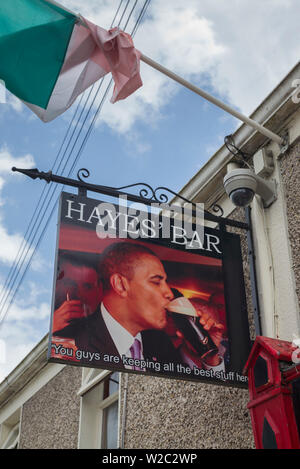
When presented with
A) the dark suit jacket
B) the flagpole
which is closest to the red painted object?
the dark suit jacket

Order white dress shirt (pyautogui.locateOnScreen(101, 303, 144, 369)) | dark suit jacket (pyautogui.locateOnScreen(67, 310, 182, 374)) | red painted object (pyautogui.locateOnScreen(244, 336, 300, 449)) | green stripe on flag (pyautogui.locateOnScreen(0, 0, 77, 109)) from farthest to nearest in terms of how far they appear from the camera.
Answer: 1. green stripe on flag (pyautogui.locateOnScreen(0, 0, 77, 109))
2. white dress shirt (pyautogui.locateOnScreen(101, 303, 144, 369))
3. dark suit jacket (pyautogui.locateOnScreen(67, 310, 182, 374))
4. red painted object (pyautogui.locateOnScreen(244, 336, 300, 449))

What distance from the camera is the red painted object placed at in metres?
3.81

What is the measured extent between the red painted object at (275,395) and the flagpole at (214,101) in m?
2.12

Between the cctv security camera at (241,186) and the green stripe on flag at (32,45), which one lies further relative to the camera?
the cctv security camera at (241,186)

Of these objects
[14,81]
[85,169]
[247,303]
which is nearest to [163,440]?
[247,303]

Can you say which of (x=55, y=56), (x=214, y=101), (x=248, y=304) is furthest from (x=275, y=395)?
(x=55, y=56)

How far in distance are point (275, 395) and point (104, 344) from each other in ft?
4.03

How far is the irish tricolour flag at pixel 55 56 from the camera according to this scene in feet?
16.7

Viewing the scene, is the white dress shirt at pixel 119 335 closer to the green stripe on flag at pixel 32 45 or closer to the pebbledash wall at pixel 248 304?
the pebbledash wall at pixel 248 304

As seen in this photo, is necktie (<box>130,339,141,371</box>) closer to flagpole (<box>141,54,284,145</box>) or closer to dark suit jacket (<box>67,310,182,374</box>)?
dark suit jacket (<box>67,310,182,374</box>)

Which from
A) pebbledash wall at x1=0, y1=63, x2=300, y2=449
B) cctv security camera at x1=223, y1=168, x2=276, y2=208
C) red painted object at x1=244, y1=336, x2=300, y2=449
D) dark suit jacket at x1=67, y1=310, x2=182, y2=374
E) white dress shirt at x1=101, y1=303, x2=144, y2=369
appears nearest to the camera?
red painted object at x1=244, y1=336, x2=300, y2=449

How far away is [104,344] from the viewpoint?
439cm

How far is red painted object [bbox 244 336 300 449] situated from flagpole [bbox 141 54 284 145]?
83.4 inches

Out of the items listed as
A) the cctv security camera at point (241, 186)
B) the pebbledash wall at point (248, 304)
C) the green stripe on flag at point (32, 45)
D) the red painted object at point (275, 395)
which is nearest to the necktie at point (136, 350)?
the red painted object at point (275, 395)
